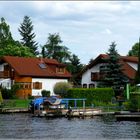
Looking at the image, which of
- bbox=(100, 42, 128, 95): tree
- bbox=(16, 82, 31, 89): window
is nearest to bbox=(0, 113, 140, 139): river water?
bbox=(100, 42, 128, 95): tree

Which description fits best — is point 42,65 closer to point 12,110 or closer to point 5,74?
point 5,74

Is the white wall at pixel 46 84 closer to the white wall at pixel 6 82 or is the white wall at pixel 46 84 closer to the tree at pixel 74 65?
the white wall at pixel 6 82

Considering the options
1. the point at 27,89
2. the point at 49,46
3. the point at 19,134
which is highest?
the point at 49,46

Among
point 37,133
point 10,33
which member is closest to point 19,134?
point 37,133

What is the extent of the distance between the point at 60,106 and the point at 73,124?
11.8m

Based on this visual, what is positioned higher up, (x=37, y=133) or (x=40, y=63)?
(x=40, y=63)

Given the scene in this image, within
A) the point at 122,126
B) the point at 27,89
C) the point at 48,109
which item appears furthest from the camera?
the point at 27,89

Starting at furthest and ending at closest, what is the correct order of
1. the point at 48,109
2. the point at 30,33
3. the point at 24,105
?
the point at 30,33, the point at 24,105, the point at 48,109

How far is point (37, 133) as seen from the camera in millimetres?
40781

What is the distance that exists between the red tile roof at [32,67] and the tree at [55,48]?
134 ft

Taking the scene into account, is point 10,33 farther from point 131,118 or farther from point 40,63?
point 131,118

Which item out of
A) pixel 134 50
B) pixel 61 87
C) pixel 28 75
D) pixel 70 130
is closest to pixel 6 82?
pixel 28 75

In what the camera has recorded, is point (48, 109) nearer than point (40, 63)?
Yes

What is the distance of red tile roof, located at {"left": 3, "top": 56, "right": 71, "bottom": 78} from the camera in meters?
91.1
